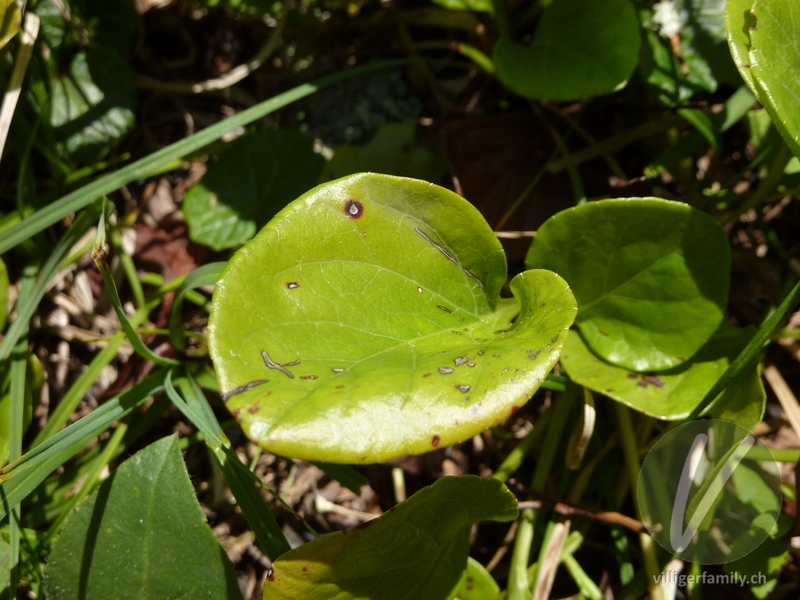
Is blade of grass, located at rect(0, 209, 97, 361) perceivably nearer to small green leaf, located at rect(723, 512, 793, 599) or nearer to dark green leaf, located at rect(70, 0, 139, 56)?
dark green leaf, located at rect(70, 0, 139, 56)

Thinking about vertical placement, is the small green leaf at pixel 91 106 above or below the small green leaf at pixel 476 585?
above

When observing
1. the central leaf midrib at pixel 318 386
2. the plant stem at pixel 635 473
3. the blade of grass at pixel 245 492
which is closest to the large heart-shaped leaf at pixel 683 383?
the plant stem at pixel 635 473

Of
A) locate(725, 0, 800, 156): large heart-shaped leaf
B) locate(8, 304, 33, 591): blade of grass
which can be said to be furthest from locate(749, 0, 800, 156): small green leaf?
locate(8, 304, 33, 591): blade of grass

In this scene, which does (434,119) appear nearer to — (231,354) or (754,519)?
(231,354)

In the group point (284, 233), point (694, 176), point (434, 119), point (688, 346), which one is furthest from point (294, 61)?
point (688, 346)

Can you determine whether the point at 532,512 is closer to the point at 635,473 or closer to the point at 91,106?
the point at 635,473

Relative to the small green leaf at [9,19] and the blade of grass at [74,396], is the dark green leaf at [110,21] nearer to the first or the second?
the small green leaf at [9,19]

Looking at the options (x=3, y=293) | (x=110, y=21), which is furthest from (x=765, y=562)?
(x=110, y=21)
